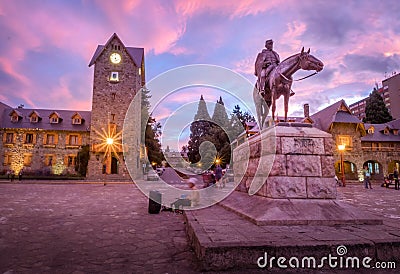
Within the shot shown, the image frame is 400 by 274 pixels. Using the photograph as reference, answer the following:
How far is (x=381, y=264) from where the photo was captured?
298cm

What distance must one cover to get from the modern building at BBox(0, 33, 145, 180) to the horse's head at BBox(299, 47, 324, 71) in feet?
88.8

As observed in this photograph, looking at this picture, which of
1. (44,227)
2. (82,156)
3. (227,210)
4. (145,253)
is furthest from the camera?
(82,156)

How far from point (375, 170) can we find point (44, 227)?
145 ft

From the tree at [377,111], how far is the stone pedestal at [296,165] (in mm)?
52280

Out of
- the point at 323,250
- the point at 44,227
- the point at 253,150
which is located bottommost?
the point at 44,227


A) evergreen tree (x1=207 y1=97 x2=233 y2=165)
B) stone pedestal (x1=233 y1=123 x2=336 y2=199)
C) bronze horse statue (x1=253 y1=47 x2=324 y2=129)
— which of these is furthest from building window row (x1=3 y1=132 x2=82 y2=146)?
stone pedestal (x1=233 y1=123 x2=336 y2=199)

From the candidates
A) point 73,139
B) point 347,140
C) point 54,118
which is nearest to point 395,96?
point 347,140

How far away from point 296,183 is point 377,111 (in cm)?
5368

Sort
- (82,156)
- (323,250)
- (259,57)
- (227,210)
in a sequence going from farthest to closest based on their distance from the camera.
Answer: (82,156)
(259,57)
(227,210)
(323,250)

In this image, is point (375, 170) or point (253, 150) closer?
point (253, 150)

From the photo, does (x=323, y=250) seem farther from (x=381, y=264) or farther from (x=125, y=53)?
(x=125, y=53)

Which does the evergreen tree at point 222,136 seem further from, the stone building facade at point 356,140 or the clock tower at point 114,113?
the stone building facade at point 356,140

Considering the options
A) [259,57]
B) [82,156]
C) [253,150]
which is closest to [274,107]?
[253,150]

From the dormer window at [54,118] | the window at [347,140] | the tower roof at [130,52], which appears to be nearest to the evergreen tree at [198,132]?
the tower roof at [130,52]
